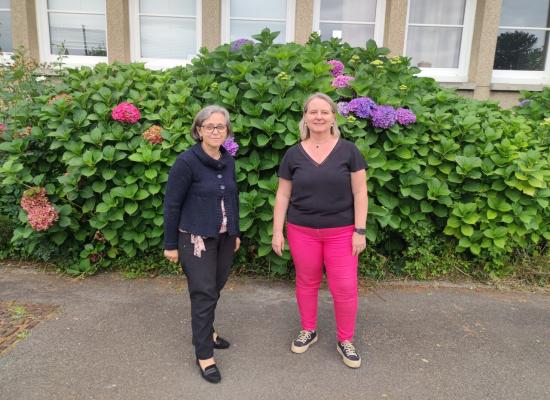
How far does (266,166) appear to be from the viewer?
4047 millimetres

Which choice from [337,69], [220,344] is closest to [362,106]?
[337,69]

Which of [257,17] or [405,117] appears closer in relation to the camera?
[405,117]

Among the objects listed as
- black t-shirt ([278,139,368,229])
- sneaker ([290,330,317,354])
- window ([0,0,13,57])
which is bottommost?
sneaker ([290,330,317,354])

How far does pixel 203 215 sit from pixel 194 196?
13 centimetres

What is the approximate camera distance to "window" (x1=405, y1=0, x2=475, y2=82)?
24.1 feet

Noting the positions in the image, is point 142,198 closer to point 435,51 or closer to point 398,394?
point 398,394

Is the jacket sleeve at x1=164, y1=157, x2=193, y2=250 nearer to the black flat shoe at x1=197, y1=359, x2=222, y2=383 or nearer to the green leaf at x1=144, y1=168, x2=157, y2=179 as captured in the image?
the black flat shoe at x1=197, y1=359, x2=222, y2=383

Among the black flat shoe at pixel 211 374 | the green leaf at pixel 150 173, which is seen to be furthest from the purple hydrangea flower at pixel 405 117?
the black flat shoe at pixel 211 374

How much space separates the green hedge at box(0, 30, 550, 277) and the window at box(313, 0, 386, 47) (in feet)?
10.5

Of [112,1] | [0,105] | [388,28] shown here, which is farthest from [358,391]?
[112,1]

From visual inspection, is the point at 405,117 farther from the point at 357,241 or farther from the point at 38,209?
the point at 38,209

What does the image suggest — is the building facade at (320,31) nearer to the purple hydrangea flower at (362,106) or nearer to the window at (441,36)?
the window at (441,36)

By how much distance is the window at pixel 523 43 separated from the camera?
7406 millimetres

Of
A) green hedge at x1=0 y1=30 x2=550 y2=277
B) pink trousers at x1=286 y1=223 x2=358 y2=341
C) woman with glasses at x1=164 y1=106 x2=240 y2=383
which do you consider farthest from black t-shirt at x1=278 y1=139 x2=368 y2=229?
green hedge at x1=0 y1=30 x2=550 y2=277
